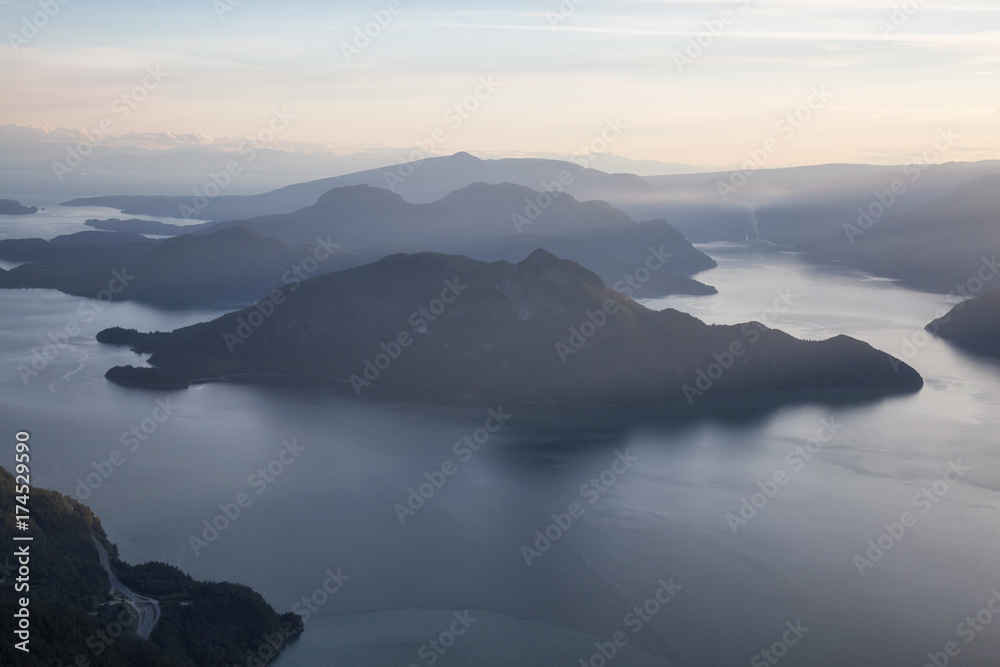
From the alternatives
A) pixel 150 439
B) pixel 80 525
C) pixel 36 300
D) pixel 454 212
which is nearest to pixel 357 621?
pixel 80 525

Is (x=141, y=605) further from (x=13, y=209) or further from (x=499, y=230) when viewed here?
(x=13, y=209)

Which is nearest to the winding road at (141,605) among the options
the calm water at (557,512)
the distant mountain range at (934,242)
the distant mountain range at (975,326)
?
the calm water at (557,512)

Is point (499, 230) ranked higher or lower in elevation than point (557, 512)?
lower

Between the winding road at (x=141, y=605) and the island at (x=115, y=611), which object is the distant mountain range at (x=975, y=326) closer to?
the island at (x=115, y=611)

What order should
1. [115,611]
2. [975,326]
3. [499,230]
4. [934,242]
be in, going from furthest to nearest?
[499,230] → [934,242] → [975,326] → [115,611]

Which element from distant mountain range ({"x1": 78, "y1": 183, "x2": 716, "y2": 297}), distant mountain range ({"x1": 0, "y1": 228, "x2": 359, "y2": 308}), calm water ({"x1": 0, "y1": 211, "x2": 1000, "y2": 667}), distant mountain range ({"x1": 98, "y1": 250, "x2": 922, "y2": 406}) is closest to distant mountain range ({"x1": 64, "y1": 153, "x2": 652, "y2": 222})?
distant mountain range ({"x1": 78, "y1": 183, "x2": 716, "y2": 297})

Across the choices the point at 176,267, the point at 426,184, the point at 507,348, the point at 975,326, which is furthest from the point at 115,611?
the point at 426,184
